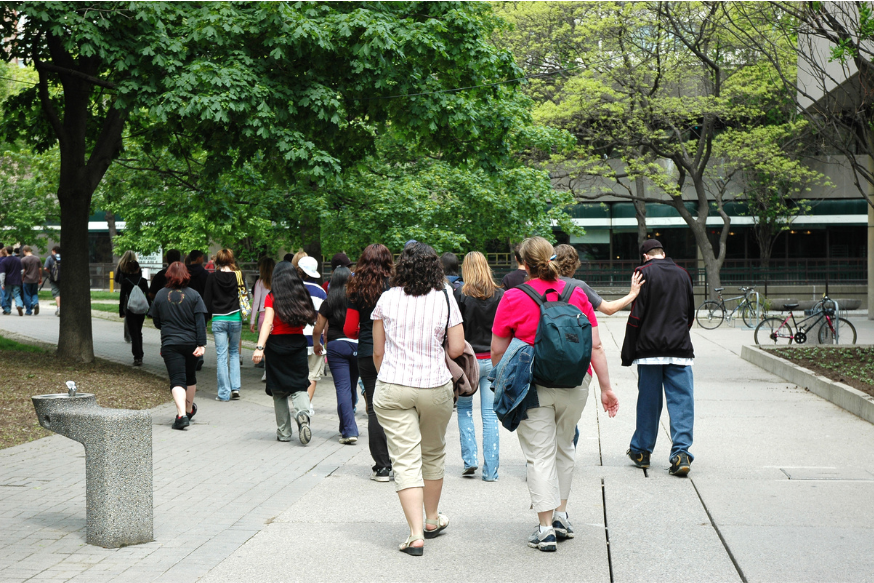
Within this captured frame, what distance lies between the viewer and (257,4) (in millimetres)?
11484

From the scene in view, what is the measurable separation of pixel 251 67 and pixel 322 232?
871cm

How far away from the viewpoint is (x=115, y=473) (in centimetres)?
520

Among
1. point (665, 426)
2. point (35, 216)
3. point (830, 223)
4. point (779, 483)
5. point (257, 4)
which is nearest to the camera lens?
point (779, 483)

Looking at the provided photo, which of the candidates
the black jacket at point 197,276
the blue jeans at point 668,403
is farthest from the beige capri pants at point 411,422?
the black jacket at point 197,276

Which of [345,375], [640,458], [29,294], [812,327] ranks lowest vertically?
[640,458]

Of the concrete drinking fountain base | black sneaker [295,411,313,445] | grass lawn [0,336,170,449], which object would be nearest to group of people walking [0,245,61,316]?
grass lawn [0,336,170,449]

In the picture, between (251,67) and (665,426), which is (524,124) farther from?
(665,426)

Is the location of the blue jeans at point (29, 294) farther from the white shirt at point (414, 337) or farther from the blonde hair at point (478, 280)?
the white shirt at point (414, 337)

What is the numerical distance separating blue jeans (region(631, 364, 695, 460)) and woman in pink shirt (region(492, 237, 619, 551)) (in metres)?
1.80

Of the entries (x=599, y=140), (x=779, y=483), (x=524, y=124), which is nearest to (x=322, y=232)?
(x=524, y=124)

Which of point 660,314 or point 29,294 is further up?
point 660,314

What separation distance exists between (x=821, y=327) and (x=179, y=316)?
40.3 feet

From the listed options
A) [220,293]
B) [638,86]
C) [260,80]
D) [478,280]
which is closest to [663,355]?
[478,280]

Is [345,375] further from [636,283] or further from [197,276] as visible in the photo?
[197,276]
